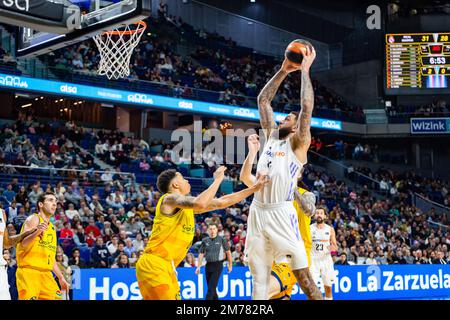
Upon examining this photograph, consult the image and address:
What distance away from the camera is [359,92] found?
3425cm

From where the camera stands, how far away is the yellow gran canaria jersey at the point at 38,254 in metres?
7.86

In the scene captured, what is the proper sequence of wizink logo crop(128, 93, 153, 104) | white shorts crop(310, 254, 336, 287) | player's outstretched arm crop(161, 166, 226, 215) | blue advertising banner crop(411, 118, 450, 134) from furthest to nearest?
blue advertising banner crop(411, 118, 450, 134) < wizink logo crop(128, 93, 153, 104) < white shorts crop(310, 254, 336, 287) < player's outstretched arm crop(161, 166, 226, 215)

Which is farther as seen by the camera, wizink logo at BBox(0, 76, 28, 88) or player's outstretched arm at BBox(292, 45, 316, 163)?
wizink logo at BBox(0, 76, 28, 88)

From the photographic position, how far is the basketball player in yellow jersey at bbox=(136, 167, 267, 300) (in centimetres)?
592

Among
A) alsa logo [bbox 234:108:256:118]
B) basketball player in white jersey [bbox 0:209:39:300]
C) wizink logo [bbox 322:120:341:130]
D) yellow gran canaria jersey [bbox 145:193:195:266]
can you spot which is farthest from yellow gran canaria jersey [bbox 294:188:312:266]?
wizink logo [bbox 322:120:341:130]

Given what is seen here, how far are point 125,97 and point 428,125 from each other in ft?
47.9

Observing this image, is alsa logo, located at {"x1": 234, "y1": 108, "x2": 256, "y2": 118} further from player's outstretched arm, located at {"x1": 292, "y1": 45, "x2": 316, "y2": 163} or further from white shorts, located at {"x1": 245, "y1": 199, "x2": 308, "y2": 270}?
white shorts, located at {"x1": 245, "y1": 199, "x2": 308, "y2": 270}

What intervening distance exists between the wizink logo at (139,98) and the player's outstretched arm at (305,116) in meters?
17.1

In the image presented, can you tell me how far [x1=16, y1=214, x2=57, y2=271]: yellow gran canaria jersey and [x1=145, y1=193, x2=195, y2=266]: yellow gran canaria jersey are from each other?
2.32 metres

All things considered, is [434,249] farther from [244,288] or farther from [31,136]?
[31,136]

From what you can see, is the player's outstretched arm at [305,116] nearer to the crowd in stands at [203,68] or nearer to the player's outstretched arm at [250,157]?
the player's outstretched arm at [250,157]
